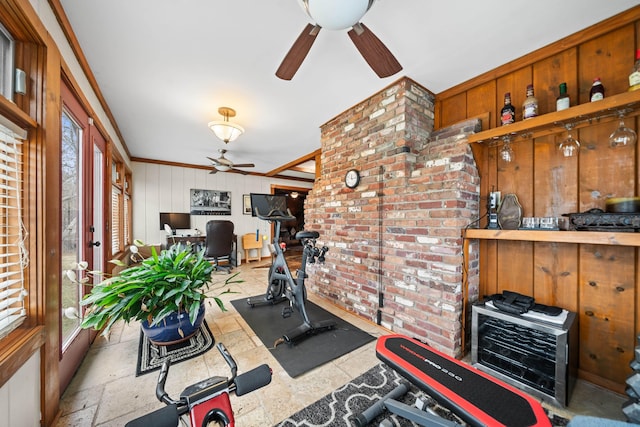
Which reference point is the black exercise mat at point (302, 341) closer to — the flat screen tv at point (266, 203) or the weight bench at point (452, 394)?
the weight bench at point (452, 394)

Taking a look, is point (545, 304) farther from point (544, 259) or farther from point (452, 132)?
point (452, 132)

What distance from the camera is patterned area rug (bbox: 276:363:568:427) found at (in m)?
1.24

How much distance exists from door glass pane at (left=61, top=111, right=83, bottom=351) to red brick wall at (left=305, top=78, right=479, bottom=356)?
2334mm

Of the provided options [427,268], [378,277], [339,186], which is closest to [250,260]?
[339,186]

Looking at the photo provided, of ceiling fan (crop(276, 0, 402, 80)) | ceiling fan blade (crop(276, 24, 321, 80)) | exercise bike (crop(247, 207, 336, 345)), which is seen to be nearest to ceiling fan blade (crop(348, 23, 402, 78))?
ceiling fan (crop(276, 0, 402, 80))

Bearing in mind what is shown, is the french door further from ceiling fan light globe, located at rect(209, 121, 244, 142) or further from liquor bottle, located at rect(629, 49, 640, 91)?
liquor bottle, located at rect(629, 49, 640, 91)

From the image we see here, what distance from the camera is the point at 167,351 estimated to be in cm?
185

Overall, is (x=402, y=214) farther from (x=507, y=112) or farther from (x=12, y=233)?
(x=12, y=233)

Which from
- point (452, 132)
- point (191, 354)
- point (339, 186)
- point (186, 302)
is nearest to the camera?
point (186, 302)

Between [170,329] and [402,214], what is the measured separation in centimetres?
213

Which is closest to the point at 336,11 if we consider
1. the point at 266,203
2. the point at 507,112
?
the point at 507,112

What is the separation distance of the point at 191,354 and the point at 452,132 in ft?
9.70

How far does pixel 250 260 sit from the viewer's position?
6008 millimetres

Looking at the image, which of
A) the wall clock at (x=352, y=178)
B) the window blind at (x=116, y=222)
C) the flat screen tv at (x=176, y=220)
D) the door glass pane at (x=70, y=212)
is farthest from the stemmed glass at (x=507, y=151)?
the flat screen tv at (x=176, y=220)
